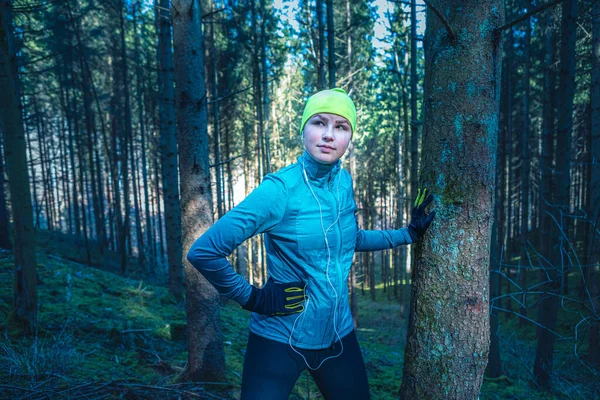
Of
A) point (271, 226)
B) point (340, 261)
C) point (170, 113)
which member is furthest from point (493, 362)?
point (170, 113)

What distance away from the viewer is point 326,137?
2025 millimetres

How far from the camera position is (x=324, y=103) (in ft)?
6.72

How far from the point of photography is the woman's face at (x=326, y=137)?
201 cm

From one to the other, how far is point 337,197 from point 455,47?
3.55 feet

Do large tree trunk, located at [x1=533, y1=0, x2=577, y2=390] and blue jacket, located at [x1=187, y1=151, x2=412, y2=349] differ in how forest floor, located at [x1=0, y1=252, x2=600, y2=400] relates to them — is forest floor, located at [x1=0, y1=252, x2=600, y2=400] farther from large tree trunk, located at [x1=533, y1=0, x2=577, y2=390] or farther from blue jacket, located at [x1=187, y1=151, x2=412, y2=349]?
blue jacket, located at [x1=187, y1=151, x2=412, y2=349]

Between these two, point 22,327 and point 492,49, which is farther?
point 22,327

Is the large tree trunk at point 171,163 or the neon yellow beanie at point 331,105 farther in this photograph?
→ the large tree trunk at point 171,163

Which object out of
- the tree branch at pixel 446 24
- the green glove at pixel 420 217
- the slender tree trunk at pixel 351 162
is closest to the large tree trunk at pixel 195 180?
the green glove at pixel 420 217

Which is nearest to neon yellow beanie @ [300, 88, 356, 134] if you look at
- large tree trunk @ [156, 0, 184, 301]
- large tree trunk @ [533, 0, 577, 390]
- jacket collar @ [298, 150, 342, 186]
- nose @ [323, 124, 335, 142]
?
nose @ [323, 124, 335, 142]

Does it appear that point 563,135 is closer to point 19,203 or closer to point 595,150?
point 595,150

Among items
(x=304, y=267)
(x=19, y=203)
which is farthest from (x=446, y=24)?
(x=19, y=203)

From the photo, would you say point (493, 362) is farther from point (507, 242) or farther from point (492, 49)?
point (507, 242)

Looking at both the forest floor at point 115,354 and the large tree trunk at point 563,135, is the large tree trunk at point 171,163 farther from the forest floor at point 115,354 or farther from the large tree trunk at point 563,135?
the large tree trunk at point 563,135

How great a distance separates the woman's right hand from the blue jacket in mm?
43
